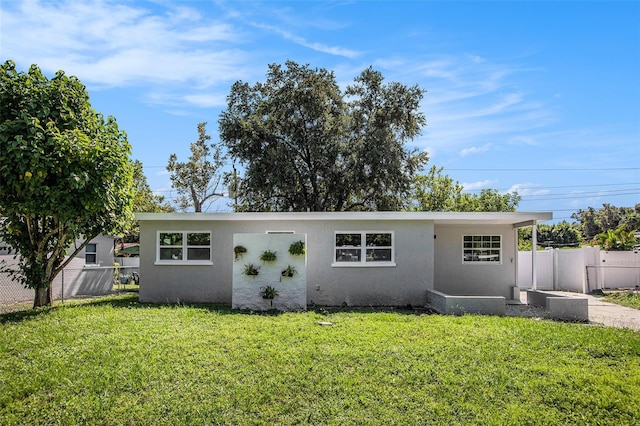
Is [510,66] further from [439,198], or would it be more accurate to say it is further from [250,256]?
[439,198]

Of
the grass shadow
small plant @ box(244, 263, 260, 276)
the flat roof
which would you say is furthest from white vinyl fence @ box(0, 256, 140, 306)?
small plant @ box(244, 263, 260, 276)

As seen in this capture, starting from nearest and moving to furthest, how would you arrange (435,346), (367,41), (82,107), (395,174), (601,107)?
(435,346) < (82,107) < (367,41) < (601,107) < (395,174)

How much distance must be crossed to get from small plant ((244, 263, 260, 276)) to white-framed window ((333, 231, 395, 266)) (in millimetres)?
2397

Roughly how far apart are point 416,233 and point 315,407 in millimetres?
8166

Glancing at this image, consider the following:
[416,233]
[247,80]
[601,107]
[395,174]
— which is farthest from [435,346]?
[247,80]

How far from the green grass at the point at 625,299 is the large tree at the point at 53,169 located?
1477 cm

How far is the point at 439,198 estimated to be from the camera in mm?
33625

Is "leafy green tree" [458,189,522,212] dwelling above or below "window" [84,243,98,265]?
above

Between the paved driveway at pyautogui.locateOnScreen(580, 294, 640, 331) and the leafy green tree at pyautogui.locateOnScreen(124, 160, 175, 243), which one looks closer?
the paved driveway at pyautogui.locateOnScreen(580, 294, 640, 331)

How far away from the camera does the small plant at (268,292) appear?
12656mm

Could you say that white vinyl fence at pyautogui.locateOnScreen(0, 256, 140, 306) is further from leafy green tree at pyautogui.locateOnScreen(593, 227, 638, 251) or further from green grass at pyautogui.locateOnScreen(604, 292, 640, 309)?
leafy green tree at pyautogui.locateOnScreen(593, 227, 638, 251)

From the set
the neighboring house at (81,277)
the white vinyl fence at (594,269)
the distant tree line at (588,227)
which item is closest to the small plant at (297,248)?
the neighboring house at (81,277)

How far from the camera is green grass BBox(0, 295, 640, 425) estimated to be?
6492 mm

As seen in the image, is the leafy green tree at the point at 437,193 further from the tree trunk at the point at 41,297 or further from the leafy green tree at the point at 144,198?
the tree trunk at the point at 41,297
